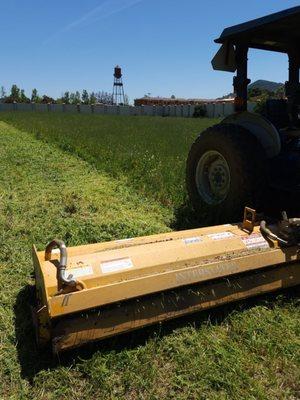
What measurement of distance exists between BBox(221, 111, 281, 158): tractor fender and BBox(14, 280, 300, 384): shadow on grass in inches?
51.9

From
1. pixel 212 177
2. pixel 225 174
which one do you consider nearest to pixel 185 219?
pixel 212 177

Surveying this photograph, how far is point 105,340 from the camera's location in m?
2.74

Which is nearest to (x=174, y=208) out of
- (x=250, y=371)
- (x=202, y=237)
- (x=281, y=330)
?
(x=202, y=237)

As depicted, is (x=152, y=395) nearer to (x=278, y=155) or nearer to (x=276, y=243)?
(x=276, y=243)

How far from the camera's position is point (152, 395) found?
2332 mm

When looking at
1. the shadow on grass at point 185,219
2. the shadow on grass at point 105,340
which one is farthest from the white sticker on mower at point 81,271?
the shadow on grass at point 185,219

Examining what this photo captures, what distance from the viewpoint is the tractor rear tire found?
3.91 meters

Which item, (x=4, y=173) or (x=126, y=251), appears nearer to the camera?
(x=126, y=251)

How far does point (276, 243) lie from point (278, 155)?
1261 millimetres

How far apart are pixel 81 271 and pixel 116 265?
215mm

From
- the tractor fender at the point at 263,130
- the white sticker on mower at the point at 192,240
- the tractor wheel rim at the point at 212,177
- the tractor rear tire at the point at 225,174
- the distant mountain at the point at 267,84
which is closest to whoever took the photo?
the white sticker on mower at the point at 192,240

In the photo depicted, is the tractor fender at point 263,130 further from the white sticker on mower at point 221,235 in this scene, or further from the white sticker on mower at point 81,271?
the white sticker on mower at point 81,271

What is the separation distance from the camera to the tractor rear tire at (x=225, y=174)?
12.8 feet

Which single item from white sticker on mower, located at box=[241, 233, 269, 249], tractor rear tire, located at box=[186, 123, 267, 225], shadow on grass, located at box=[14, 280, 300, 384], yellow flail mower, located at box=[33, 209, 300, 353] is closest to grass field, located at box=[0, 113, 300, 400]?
shadow on grass, located at box=[14, 280, 300, 384]
